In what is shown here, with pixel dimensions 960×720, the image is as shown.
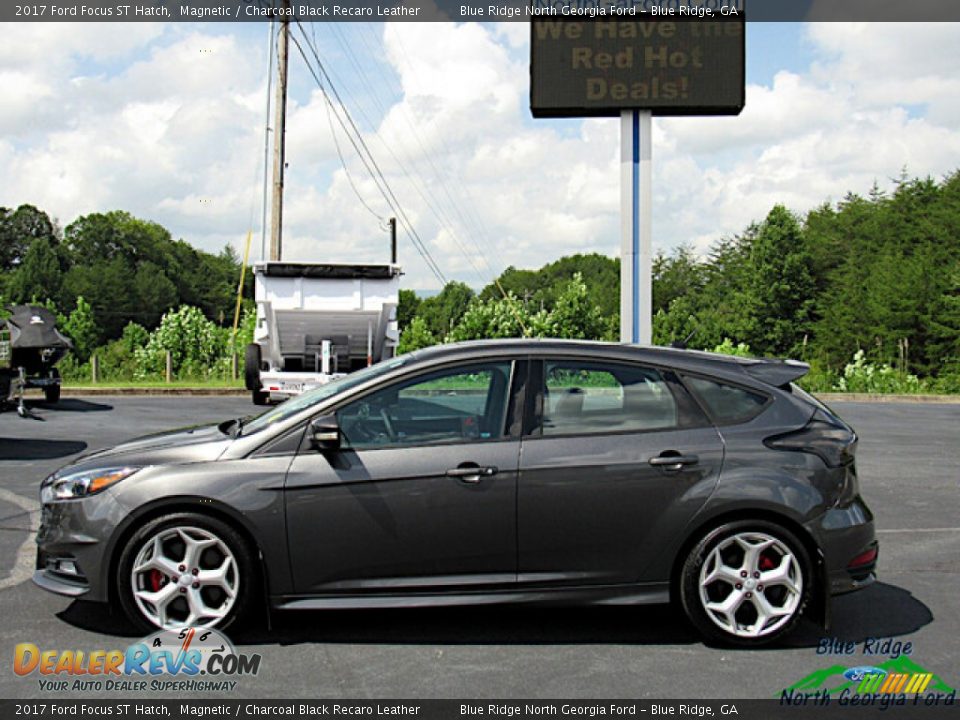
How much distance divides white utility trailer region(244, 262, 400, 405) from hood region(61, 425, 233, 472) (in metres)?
11.1

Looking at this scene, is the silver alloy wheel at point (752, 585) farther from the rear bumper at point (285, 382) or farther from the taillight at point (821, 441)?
the rear bumper at point (285, 382)

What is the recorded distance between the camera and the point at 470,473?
4.82 meters

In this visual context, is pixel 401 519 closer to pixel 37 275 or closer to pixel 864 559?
pixel 864 559

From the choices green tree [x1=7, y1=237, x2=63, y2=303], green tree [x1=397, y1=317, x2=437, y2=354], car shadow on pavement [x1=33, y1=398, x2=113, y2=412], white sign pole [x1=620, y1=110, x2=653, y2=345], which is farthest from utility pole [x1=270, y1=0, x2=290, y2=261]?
green tree [x1=7, y1=237, x2=63, y2=303]

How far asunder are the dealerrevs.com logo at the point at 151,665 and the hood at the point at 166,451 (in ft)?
2.72

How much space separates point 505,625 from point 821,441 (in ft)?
6.17

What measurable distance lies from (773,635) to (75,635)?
11.3 feet

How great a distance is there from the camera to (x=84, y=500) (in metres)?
4.86

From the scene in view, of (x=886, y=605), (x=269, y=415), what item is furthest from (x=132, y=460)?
(x=886, y=605)

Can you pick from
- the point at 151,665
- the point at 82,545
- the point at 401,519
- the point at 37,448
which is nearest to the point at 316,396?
the point at 401,519

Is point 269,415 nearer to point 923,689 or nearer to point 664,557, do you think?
point 664,557

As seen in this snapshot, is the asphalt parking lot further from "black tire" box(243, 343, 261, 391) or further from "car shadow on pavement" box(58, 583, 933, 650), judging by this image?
"black tire" box(243, 343, 261, 391)

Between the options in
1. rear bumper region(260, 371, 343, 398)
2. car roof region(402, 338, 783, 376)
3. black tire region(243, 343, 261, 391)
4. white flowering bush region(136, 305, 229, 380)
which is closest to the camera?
car roof region(402, 338, 783, 376)

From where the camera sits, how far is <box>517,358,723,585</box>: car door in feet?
15.9
